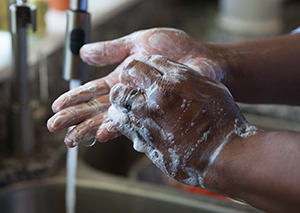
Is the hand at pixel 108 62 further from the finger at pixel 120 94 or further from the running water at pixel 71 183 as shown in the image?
the running water at pixel 71 183

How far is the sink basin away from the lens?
91 cm

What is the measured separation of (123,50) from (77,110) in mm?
173

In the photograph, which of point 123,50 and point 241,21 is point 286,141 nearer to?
point 123,50

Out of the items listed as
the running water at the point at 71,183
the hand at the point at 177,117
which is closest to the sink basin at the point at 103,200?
the running water at the point at 71,183

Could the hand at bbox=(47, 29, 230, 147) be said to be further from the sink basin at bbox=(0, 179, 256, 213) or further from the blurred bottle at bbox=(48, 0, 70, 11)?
the blurred bottle at bbox=(48, 0, 70, 11)

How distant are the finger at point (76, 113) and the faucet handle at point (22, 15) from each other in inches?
11.1

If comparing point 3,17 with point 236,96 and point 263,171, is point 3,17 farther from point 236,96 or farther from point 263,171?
point 263,171

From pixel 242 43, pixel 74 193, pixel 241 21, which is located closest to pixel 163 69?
pixel 242 43

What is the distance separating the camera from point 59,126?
57cm

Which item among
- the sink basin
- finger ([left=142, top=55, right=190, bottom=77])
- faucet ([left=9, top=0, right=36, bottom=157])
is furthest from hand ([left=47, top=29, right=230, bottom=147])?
the sink basin

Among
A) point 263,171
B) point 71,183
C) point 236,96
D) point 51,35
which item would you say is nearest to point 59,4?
point 51,35

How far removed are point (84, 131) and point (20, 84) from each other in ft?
1.21

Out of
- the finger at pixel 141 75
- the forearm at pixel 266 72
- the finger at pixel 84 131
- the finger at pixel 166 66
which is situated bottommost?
the finger at pixel 84 131

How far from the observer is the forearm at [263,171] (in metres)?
0.47
